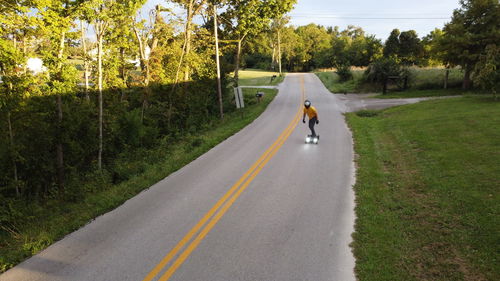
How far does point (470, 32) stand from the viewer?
93.3 feet

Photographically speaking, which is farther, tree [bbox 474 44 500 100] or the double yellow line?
tree [bbox 474 44 500 100]

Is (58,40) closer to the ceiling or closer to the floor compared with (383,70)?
closer to the ceiling

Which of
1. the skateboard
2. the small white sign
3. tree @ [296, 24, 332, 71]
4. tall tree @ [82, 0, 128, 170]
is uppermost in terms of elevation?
tree @ [296, 24, 332, 71]

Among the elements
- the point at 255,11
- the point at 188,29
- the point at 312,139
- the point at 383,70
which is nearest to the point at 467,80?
the point at 383,70

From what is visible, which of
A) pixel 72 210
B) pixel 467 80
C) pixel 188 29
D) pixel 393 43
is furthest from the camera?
pixel 393 43

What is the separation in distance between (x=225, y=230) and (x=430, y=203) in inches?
207

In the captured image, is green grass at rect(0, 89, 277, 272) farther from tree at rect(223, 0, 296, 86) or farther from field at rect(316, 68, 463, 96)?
field at rect(316, 68, 463, 96)

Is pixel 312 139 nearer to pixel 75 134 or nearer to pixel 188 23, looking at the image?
pixel 75 134

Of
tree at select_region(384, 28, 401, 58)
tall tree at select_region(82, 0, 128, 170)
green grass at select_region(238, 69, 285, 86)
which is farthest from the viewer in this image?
tree at select_region(384, 28, 401, 58)

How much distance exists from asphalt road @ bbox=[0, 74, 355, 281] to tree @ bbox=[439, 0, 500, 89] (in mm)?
23850

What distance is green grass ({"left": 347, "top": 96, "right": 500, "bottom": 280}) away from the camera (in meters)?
5.45

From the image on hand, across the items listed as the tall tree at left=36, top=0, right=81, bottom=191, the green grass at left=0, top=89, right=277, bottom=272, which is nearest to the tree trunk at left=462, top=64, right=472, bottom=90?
the green grass at left=0, top=89, right=277, bottom=272

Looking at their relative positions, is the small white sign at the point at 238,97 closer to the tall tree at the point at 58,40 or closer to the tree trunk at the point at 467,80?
the tall tree at the point at 58,40

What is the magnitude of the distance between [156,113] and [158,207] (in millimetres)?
15811
